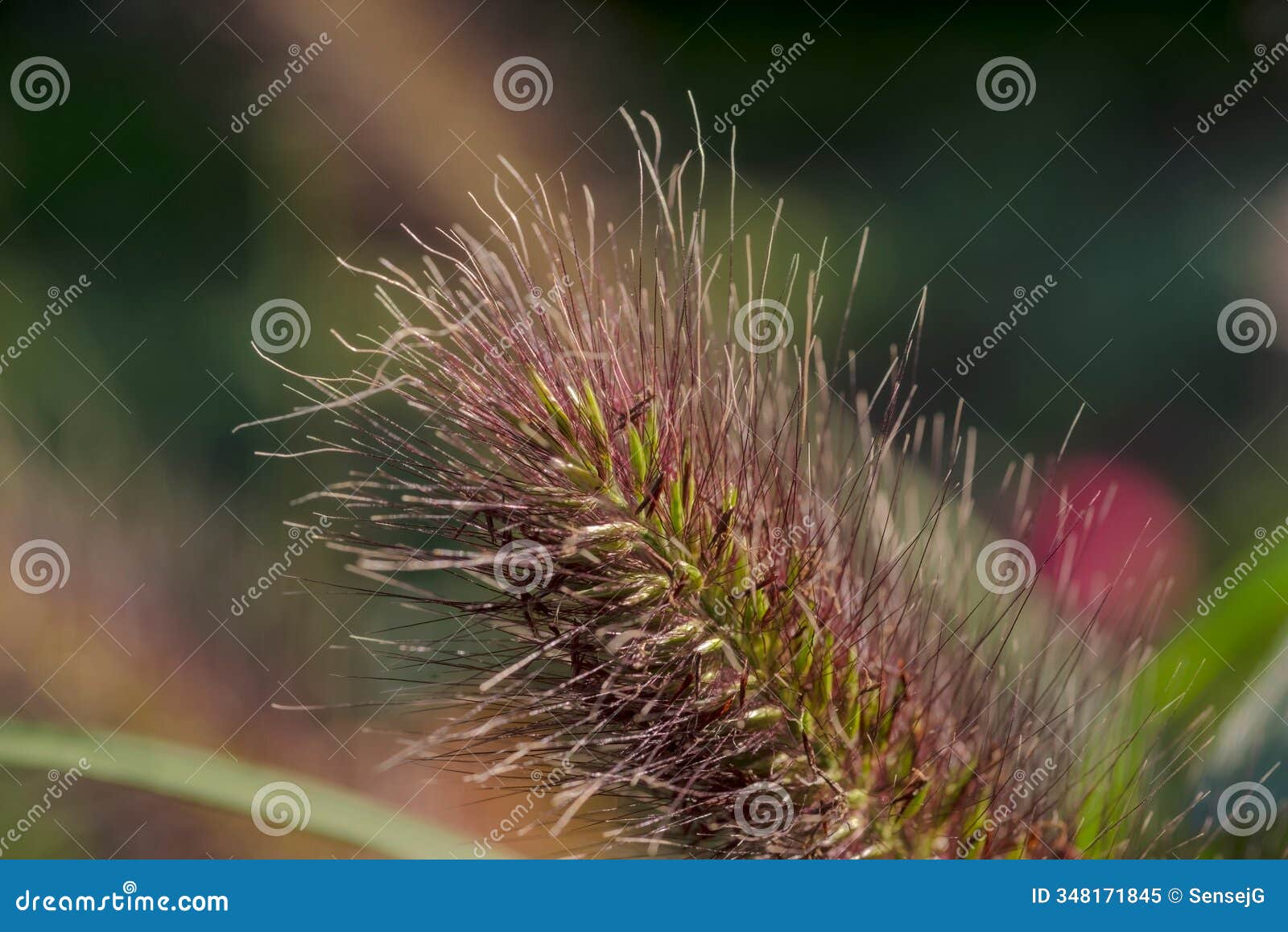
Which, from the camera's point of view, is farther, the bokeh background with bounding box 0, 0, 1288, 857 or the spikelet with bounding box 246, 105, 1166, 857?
the bokeh background with bounding box 0, 0, 1288, 857

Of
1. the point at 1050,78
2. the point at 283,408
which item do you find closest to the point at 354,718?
the point at 283,408

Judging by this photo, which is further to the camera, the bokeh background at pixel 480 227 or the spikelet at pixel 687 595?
the bokeh background at pixel 480 227

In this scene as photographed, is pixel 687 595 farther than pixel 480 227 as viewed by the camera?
No

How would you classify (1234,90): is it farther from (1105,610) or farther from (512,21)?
(1105,610)

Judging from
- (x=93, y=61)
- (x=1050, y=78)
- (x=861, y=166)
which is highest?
(x=1050, y=78)
